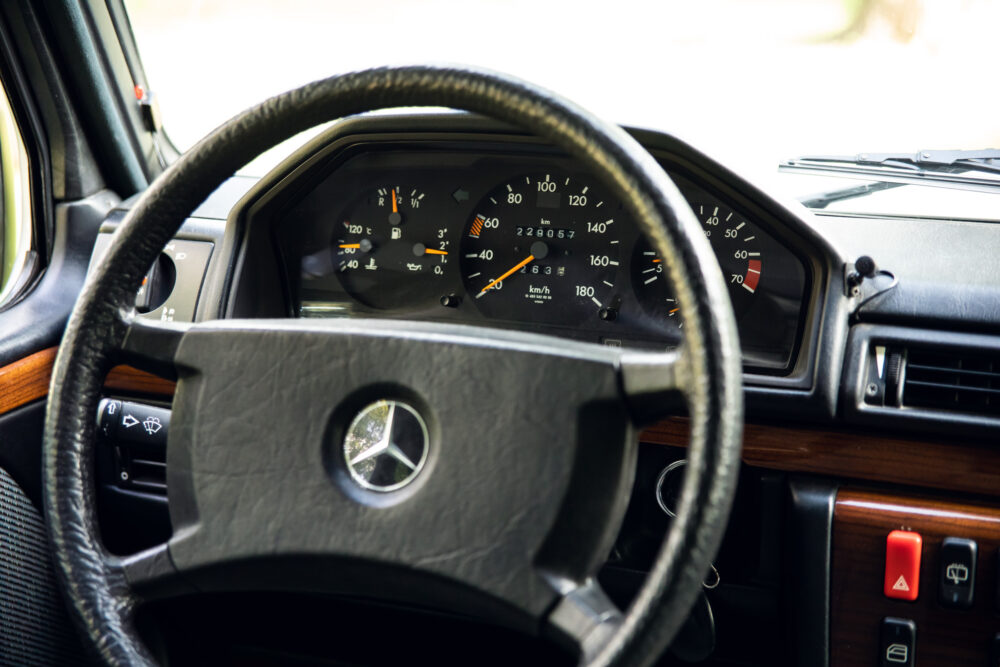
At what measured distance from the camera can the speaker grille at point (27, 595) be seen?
68.7 inches

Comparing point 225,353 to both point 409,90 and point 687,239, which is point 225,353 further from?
point 687,239

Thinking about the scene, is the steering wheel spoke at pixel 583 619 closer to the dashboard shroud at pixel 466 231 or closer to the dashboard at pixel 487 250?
the dashboard shroud at pixel 466 231

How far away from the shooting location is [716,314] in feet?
2.98

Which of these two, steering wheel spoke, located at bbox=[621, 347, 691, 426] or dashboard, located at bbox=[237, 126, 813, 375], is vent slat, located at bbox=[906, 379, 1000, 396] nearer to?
dashboard, located at bbox=[237, 126, 813, 375]

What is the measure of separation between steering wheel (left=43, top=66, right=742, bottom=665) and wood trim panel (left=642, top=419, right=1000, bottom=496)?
1.98 feet

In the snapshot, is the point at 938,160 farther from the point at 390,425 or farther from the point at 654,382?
the point at 390,425

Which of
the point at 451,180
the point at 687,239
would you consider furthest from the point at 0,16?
the point at 687,239

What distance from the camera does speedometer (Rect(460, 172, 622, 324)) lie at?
1.84m

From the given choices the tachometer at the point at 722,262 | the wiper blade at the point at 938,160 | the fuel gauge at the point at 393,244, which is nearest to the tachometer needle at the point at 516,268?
the fuel gauge at the point at 393,244

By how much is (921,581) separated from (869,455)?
20cm

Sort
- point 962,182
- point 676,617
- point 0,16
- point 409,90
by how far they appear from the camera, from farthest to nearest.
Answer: point 0,16 < point 962,182 < point 409,90 < point 676,617

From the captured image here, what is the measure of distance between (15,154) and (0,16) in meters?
0.28

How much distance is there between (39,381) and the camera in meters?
1.85

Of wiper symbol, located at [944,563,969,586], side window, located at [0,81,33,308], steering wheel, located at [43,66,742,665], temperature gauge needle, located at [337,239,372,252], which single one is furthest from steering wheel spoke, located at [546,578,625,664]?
side window, located at [0,81,33,308]
